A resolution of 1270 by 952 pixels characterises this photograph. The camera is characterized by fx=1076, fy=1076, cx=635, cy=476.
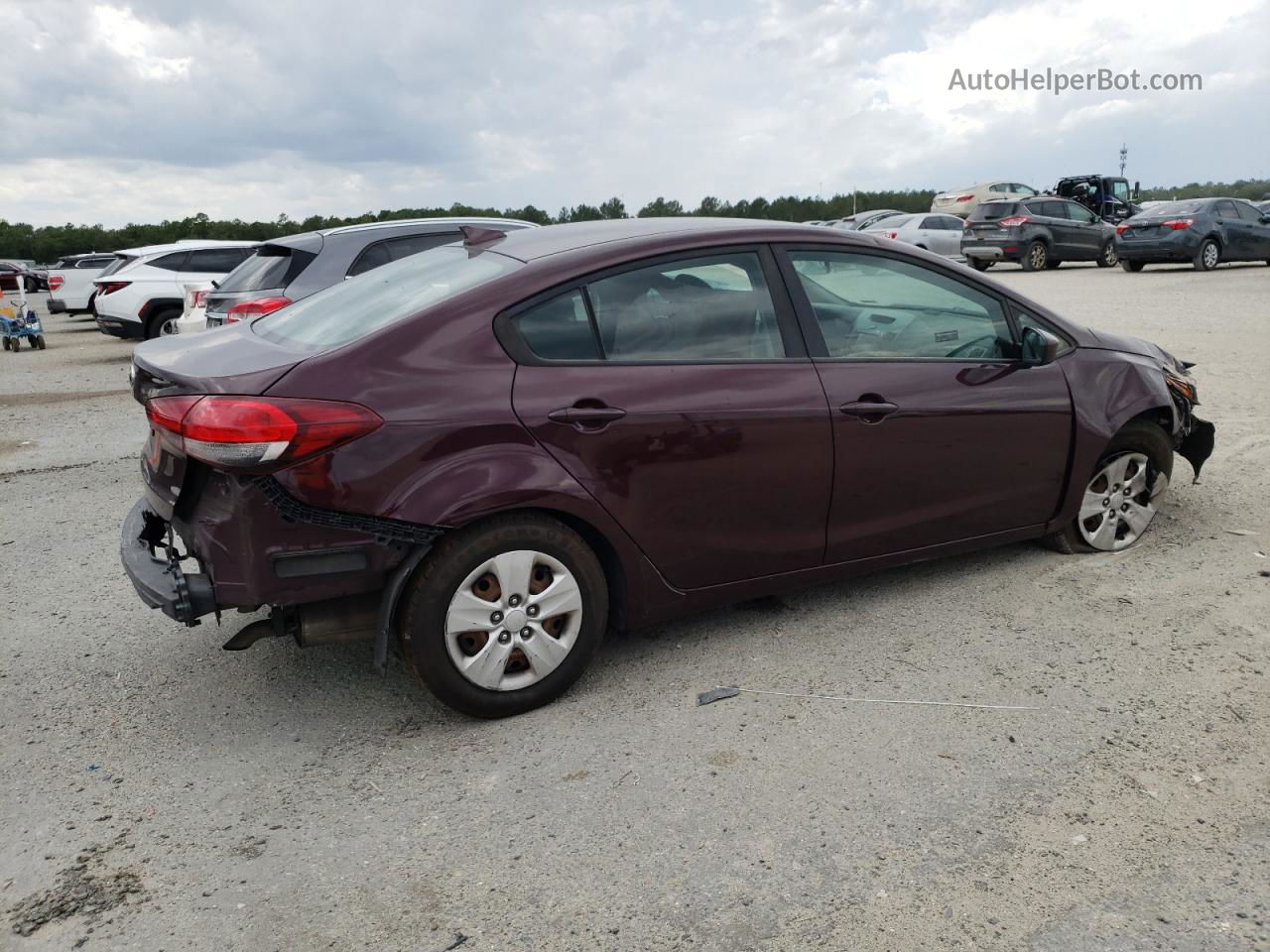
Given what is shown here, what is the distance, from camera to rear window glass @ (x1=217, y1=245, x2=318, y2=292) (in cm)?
894

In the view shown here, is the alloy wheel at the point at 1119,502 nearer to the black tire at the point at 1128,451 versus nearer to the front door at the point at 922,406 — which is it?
the black tire at the point at 1128,451

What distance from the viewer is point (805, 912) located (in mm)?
2572

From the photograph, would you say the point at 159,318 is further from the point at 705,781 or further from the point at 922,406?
the point at 705,781

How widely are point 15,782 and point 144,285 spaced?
14108 millimetres

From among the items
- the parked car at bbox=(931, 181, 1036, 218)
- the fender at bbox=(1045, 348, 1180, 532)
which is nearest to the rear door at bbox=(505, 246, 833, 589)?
the fender at bbox=(1045, 348, 1180, 532)

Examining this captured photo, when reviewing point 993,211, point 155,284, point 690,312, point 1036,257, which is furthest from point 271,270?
point 1036,257

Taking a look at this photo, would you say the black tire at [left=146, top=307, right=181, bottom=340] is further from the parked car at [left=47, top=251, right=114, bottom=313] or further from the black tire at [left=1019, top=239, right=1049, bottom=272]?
the black tire at [left=1019, top=239, right=1049, bottom=272]

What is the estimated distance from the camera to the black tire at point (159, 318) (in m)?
16.0

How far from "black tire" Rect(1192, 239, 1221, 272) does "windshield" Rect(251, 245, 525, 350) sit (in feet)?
73.3

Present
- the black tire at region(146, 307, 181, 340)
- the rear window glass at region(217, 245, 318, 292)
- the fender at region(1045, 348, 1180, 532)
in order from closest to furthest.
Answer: the fender at region(1045, 348, 1180, 532)
the rear window glass at region(217, 245, 318, 292)
the black tire at region(146, 307, 181, 340)

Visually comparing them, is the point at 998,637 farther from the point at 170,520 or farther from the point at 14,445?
the point at 14,445

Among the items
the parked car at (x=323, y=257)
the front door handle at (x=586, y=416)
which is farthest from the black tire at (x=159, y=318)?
the front door handle at (x=586, y=416)

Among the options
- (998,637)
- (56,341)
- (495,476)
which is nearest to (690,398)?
(495,476)

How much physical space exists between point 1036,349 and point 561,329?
2.06 metres
